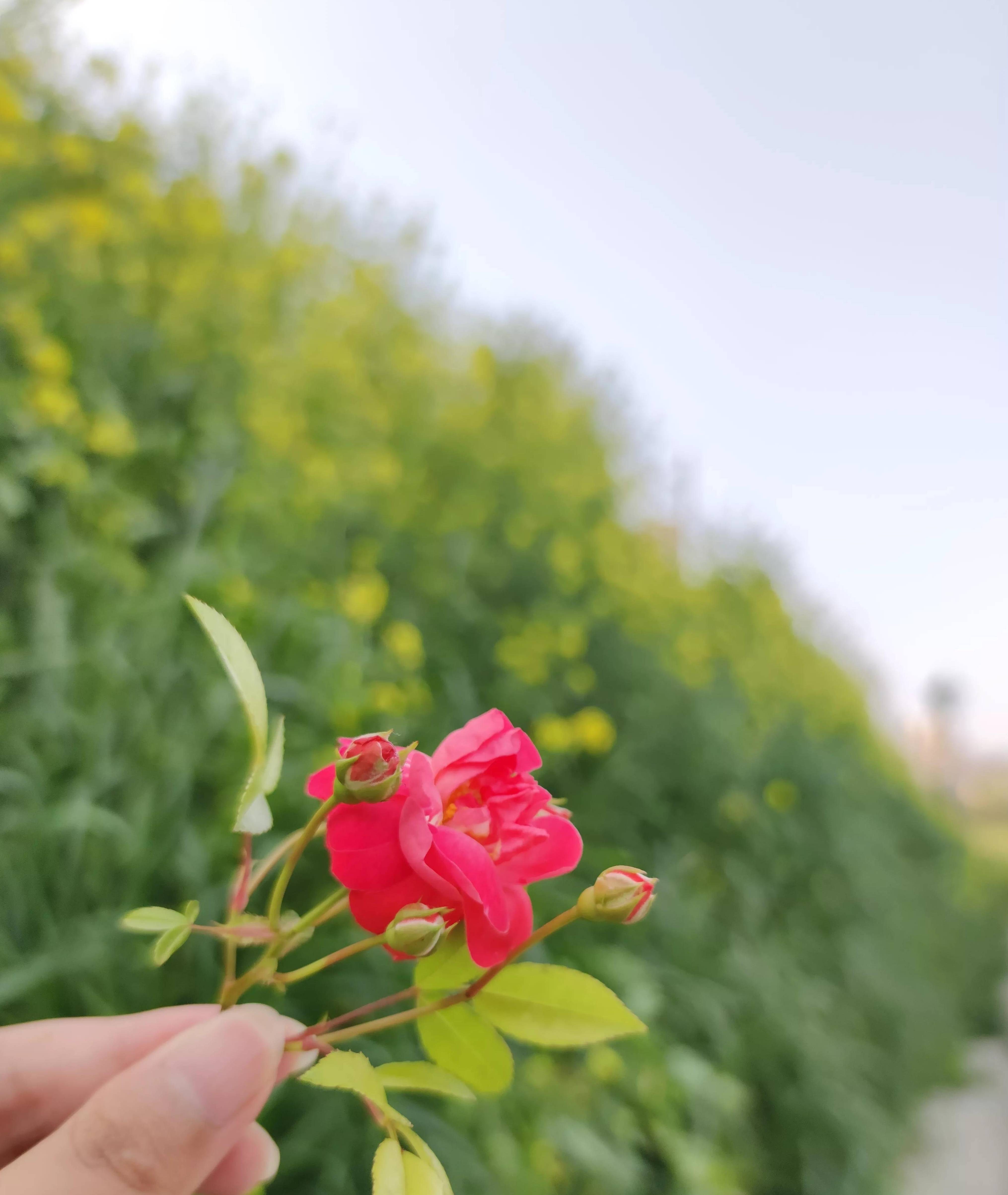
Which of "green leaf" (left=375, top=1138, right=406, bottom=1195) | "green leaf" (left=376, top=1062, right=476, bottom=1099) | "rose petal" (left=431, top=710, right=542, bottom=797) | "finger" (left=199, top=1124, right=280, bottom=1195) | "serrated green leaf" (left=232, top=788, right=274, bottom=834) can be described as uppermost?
"rose petal" (left=431, top=710, right=542, bottom=797)

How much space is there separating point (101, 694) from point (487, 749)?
790 mm

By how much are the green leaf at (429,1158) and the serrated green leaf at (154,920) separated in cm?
12

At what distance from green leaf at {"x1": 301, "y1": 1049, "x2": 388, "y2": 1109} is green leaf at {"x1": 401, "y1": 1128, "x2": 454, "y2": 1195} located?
0.08 ft

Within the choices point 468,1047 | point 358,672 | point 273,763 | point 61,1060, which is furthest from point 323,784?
point 358,672

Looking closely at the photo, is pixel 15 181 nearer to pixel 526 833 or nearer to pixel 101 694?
pixel 101 694

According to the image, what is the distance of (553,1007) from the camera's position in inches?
13.3

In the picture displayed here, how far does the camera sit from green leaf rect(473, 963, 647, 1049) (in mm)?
328

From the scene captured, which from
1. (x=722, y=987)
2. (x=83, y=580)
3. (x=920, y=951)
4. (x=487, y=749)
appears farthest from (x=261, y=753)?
(x=920, y=951)

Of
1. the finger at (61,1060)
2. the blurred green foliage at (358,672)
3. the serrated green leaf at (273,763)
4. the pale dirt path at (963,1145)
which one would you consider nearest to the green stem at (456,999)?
the serrated green leaf at (273,763)

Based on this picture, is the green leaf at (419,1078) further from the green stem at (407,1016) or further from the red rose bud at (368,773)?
the red rose bud at (368,773)

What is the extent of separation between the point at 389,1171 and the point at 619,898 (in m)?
0.13

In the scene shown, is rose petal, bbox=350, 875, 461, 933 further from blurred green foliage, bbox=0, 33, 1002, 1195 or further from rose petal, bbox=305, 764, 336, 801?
blurred green foliage, bbox=0, 33, 1002, 1195

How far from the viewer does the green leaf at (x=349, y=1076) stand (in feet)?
0.97

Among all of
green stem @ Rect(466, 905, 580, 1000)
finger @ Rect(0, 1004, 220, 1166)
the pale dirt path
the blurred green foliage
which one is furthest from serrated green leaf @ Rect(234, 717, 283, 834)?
the pale dirt path
